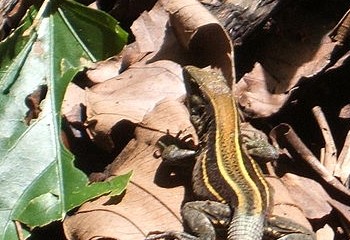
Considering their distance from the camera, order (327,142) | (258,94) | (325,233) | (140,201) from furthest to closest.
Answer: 1. (258,94)
2. (327,142)
3. (325,233)
4. (140,201)

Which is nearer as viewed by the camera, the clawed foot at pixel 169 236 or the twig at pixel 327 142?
the clawed foot at pixel 169 236

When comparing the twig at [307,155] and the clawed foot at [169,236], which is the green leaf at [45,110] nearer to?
the clawed foot at [169,236]

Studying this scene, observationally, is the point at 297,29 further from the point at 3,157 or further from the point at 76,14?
the point at 3,157

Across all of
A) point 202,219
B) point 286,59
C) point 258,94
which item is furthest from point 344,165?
point 202,219

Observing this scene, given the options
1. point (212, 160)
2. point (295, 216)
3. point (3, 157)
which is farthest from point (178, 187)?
point (3, 157)

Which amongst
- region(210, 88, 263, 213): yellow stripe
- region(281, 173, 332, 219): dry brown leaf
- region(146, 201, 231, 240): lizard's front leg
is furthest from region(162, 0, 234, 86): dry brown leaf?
region(146, 201, 231, 240): lizard's front leg

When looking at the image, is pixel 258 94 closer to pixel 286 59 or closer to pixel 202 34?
pixel 286 59

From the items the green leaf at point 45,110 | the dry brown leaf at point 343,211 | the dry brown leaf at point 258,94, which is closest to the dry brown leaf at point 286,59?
the dry brown leaf at point 258,94
